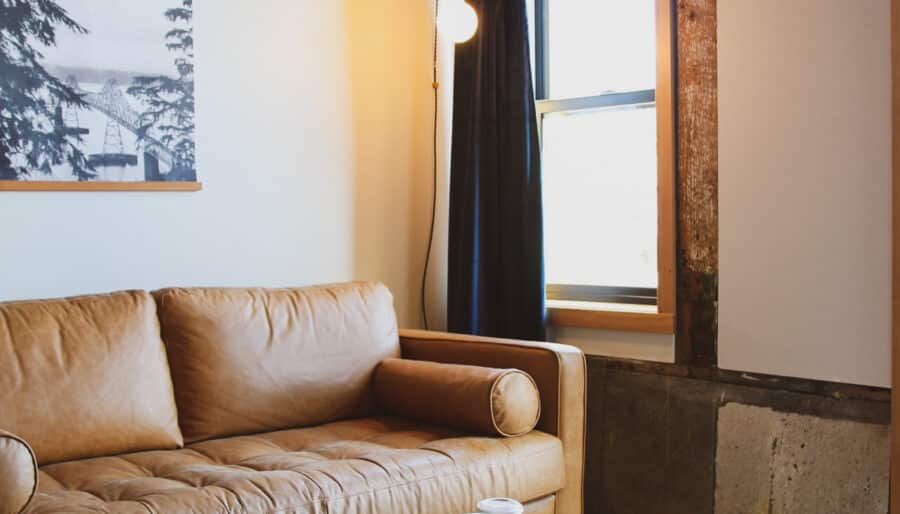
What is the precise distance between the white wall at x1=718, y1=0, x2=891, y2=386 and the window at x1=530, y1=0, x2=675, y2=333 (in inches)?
9.2

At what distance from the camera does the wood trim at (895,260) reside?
7.73ft

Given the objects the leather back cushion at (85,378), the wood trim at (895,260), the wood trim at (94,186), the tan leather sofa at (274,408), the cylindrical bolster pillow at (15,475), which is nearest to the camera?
the cylindrical bolster pillow at (15,475)

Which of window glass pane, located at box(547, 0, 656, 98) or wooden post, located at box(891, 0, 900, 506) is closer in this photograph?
wooden post, located at box(891, 0, 900, 506)

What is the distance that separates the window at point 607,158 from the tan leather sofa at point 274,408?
2.17 ft

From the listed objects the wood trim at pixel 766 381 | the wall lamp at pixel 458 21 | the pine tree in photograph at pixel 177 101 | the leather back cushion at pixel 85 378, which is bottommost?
the wood trim at pixel 766 381

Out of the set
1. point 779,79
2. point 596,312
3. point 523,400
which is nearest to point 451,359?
point 523,400

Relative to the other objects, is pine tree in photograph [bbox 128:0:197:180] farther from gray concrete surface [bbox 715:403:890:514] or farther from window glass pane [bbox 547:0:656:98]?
gray concrete surface [bbox 715:403:890:514]

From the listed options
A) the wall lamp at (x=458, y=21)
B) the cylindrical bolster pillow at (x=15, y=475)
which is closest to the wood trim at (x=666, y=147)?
the wall lamp at (x=458, y=21)

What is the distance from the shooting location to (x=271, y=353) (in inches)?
107

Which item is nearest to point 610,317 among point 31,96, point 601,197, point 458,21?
point 601,197

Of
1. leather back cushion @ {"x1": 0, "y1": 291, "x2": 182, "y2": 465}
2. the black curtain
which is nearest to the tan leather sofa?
leather back cushion @ {"x1": 0, "y1": 291, "x2": 182, "y2": 465}

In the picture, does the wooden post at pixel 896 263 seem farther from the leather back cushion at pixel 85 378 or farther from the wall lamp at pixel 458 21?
the leather back cushion at pixel 85 378

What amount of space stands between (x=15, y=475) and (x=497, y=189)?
2.06 meters

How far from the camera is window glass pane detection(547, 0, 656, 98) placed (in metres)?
3.27
